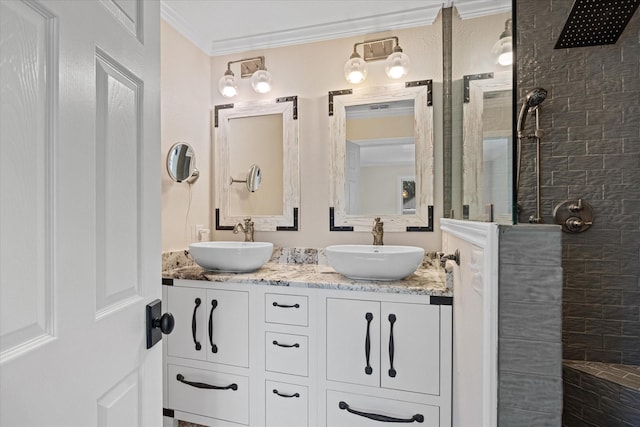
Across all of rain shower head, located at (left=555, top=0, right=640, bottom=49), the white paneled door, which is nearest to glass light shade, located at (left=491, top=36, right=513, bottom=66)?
the white paneled door

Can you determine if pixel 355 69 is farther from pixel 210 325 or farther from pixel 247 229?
pixel 210 325

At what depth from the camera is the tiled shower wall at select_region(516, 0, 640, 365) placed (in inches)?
65.4

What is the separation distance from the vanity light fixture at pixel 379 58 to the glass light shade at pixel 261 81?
534 millimetres

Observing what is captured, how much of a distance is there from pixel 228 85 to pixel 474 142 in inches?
69.8

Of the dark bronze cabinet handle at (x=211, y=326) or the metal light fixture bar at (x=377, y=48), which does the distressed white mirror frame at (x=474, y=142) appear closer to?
the metal light fixture bar at (x=377, y=48)

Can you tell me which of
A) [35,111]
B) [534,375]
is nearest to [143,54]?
[35,111]

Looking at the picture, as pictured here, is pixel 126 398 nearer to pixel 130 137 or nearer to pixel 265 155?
pixel 130 137

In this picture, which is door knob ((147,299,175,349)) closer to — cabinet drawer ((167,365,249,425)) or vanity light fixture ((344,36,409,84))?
cabinet drawer ((167,365,249,425))

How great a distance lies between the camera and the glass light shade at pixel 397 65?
6.56ft

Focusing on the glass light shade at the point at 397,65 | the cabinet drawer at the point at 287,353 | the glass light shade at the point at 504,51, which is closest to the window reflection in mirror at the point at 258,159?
the glass light shade at the point at 397,65

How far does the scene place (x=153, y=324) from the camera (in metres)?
0.79

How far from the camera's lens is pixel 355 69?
6.79 ft

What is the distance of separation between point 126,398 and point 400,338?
1.14m

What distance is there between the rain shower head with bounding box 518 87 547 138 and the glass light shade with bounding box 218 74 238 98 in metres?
1.79
